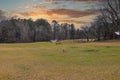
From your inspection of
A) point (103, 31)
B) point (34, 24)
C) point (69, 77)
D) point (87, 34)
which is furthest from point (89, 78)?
point (34, 24)

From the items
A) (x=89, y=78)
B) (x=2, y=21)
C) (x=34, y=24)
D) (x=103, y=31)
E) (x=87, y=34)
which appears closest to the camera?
(x=89, y=78)

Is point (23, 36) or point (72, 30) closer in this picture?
point (23, 36)

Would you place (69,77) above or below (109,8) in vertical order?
below

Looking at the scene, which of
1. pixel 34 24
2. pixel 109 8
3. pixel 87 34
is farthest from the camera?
pixel 34 24

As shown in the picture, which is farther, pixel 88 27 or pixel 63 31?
pixel 63 31

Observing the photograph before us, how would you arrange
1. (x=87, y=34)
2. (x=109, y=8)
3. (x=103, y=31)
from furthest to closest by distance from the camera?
(x=87, y=34), (x=103, y=31), (x=109, y=8)

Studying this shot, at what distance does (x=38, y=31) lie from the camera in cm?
13875

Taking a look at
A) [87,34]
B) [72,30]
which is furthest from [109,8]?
[72,30]

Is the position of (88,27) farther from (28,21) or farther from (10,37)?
(28,21)

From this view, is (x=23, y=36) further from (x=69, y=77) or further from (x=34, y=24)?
(x=69, y=77)

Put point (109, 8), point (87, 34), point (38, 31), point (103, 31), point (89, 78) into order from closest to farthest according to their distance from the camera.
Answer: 1. point (89, 78)
2. point (109, 8)
3. point (103, 31)
4. point (87, 34)
5. point (38, 31)

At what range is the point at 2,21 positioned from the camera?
12506 centimetres

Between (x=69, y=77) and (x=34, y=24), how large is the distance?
137m

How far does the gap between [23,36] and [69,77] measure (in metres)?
112
